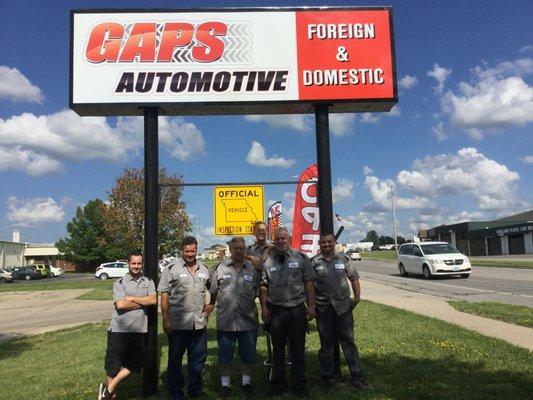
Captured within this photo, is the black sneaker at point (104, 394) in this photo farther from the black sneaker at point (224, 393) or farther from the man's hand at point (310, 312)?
the man's hand at point (310, 312)

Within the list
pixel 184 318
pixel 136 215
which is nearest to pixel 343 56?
pixel 184 318

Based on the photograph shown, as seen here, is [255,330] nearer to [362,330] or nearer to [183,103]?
[183,103]

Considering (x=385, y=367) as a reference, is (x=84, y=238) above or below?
above

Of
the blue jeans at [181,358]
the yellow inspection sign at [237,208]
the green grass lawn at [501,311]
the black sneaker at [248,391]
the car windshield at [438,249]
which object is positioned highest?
the yellow inspection sign at [237,208]

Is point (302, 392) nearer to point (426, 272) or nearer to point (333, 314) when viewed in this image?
point (333, 314)

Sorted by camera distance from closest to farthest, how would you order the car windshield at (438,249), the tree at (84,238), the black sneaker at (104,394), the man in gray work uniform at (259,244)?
the black sneaker at (104,394), the man in gray work uniform at (259,244), the car windshield at (438,249), the tree at (84,238)

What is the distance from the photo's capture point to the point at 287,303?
562 centimetres

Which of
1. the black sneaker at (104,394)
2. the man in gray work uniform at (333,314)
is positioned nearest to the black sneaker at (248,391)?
the man in gray work uniform at (333,314)

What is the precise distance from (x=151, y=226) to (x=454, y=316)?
805 cm

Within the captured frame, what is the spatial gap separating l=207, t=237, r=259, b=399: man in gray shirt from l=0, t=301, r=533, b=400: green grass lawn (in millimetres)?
381

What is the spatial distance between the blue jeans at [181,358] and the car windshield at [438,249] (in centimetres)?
2095

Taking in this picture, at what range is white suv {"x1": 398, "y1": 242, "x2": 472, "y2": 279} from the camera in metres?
23.3

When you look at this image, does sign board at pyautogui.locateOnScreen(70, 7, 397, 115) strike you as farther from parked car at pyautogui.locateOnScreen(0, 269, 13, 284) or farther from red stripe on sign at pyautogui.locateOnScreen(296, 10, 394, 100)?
parked car at pyautogui.locateOnScreen(0, 269, 13, 284)

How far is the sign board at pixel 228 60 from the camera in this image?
665cm
